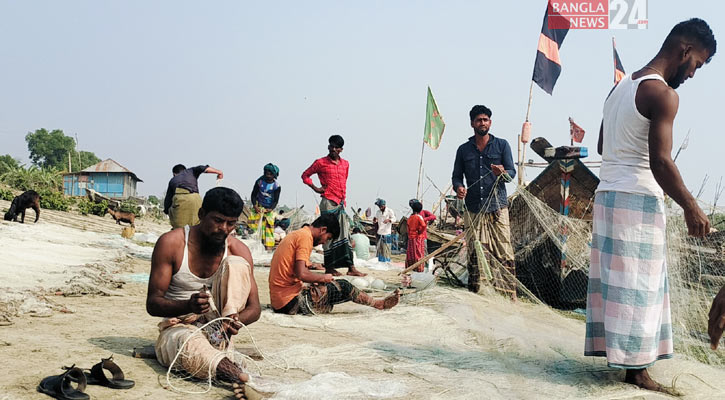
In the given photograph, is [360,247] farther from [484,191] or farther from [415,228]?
[484,191]

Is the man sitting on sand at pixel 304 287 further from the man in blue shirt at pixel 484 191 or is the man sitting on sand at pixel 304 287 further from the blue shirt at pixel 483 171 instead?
the blue shirt at pixel 483 171

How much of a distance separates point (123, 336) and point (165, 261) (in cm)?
95

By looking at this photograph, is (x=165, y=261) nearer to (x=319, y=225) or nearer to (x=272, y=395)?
(x=272, y=395)

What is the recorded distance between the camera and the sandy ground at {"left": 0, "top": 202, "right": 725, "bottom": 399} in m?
2.66

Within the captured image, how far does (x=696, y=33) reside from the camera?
287cm

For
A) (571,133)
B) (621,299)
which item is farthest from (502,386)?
(571,133)

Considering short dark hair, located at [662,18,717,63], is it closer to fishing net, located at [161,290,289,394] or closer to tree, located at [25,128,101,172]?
fishing net, located at [161,290,289,394]

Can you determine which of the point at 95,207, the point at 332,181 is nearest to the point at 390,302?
the point at 332,181

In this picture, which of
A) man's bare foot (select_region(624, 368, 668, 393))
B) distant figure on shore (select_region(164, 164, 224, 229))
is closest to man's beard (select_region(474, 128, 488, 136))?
distant figure on shore (select_region(164, 164, 224, 229))

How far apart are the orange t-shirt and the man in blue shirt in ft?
6.33

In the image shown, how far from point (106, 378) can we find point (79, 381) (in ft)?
0.60

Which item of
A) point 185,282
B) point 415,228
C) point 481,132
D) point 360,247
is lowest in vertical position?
point 360,247

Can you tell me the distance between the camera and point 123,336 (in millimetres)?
3627

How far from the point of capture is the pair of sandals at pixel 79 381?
2.27 m
